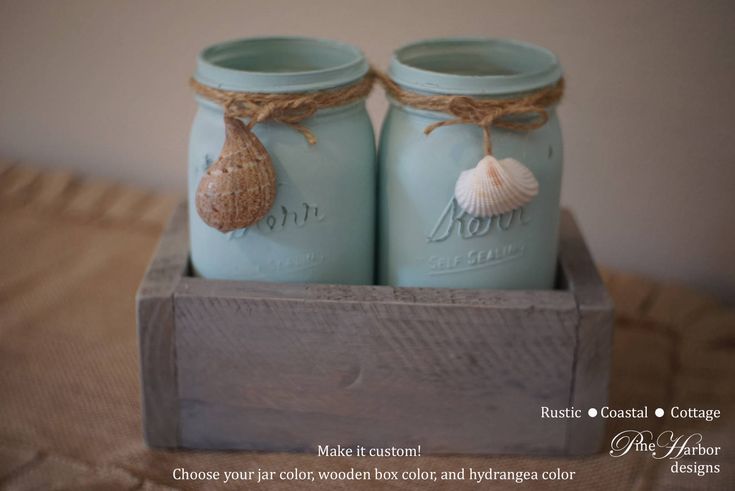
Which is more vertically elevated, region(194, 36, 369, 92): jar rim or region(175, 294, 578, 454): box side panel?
region(194, 36, 369, 92): jar rim

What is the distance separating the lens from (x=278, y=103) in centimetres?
55

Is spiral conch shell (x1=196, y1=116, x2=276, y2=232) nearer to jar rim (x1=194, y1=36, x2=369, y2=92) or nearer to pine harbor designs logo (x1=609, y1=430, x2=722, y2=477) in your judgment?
jar rim (x1=194, y1=36, x2=369, y2=92)

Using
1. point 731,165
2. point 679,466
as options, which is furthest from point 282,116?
point 731,165

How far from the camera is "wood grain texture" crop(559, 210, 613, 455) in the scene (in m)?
0.57

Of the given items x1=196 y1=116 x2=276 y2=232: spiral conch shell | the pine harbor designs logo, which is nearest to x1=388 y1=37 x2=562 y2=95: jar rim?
x1=196 y1=116 x2=276 y2=232: spiral conch shell

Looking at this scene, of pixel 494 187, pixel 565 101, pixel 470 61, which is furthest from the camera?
pixel 565 101

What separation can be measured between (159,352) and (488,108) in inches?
10.5

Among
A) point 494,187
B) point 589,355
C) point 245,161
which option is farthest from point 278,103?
point 589,355

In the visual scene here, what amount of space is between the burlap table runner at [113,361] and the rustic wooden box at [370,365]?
2cm

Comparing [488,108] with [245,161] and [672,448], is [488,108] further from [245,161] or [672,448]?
[672,448]

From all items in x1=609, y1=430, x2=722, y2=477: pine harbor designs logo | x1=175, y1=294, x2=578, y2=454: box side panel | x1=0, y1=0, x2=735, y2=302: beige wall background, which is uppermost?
x1=0, y1=0, x2=735, y2=302: beige wall background

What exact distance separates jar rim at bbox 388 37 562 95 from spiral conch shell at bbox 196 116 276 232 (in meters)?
0.11

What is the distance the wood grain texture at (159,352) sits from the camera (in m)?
0.57

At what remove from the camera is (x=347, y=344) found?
1.89 feet
